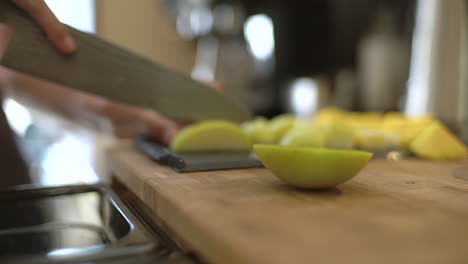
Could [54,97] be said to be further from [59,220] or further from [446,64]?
[446,64]

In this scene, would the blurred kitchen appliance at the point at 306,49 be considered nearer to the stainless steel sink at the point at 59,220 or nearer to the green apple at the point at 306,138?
the green apple at the point at 306,138

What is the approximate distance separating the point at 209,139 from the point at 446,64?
120 cm

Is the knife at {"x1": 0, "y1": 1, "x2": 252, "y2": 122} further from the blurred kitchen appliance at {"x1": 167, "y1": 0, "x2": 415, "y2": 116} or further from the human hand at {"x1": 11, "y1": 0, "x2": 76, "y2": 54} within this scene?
the blurred kitchen appliance at {"x1": 167, "y1": 0, "x2": 415, "y2": 116}

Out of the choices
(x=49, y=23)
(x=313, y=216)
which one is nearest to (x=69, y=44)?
(x=49, y=23)

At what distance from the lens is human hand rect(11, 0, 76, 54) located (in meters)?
0.62

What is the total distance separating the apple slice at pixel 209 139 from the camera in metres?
0.78

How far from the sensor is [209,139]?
78 cm

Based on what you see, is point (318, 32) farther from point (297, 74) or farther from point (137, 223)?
point (137, 223)

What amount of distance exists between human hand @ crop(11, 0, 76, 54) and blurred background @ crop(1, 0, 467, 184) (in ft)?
5.20

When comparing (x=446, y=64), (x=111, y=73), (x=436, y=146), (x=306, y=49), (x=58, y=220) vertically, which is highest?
(x=306, y=49)

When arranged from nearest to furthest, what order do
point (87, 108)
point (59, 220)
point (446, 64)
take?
1. point (59, 220)
2. point (87, 108)
3. point (446, 64)

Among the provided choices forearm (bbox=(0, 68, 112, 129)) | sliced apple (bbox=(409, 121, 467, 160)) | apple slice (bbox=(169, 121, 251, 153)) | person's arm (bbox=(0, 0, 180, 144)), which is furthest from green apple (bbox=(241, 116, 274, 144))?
forearm (bbox=(0, 68, 112, 129))

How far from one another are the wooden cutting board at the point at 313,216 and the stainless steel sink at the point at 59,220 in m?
0.06

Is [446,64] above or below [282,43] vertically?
below
